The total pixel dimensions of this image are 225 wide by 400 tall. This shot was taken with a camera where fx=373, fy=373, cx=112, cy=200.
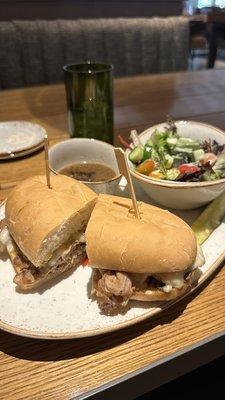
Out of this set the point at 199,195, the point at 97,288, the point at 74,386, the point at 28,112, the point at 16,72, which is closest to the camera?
the point at 74,386

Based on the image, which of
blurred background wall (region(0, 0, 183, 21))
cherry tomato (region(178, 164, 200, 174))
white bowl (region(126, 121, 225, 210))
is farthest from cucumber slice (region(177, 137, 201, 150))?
blurred background wall (region(0, 0, 183, 21))

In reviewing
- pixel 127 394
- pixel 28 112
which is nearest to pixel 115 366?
pixel 127 394

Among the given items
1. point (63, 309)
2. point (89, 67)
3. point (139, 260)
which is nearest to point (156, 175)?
point (139, 260)

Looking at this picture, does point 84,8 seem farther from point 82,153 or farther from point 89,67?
point 82,153

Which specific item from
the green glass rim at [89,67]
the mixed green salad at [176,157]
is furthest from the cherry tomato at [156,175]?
the green glass rim at [89,67]

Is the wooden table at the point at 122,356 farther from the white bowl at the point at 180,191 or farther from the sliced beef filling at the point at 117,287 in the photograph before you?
the white bowl at the point at 180,191

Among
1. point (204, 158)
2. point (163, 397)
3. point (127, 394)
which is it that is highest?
point (204, 158)

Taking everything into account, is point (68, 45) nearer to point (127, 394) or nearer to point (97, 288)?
point (97, 288)
